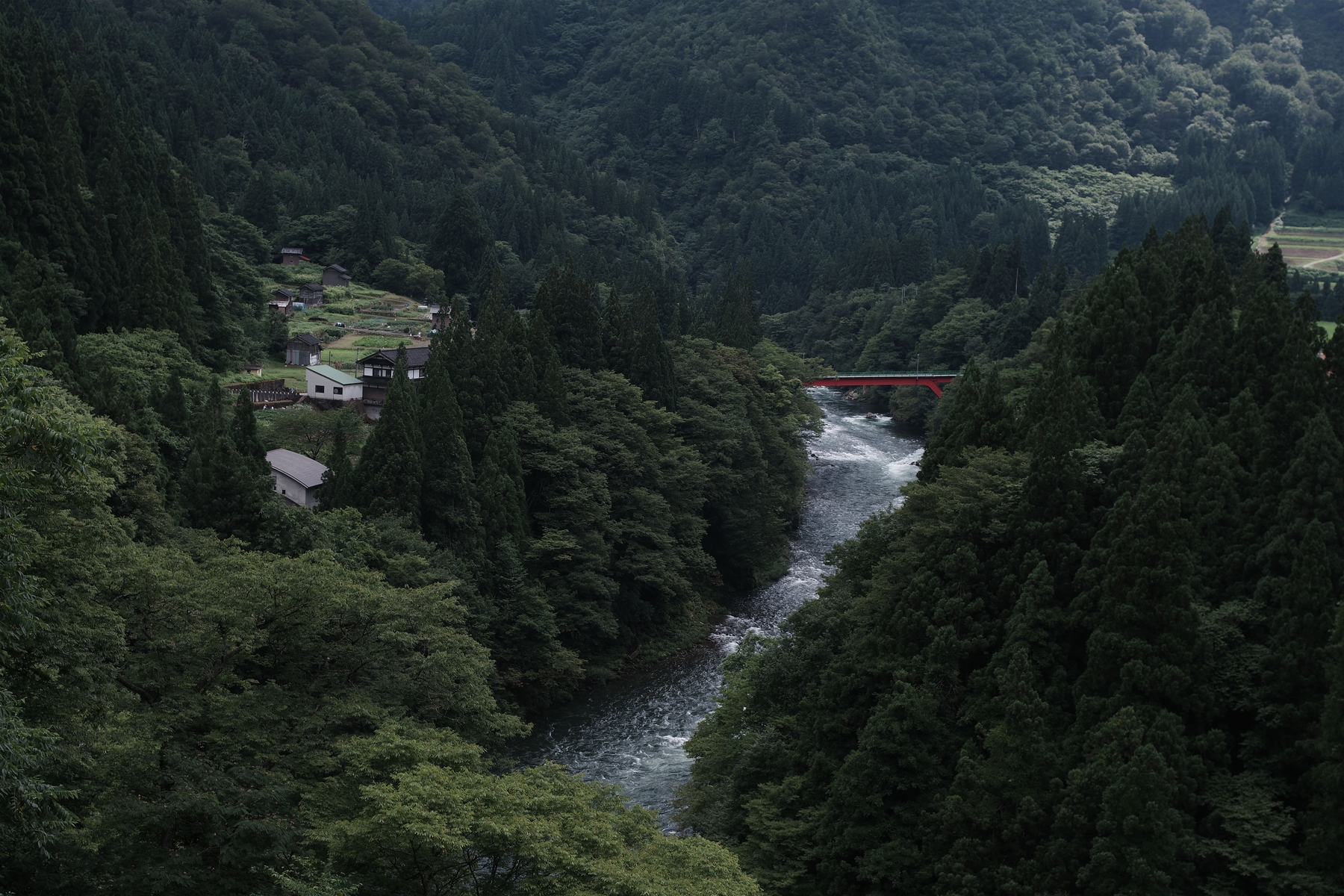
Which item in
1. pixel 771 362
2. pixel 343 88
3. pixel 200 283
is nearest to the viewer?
pixel 200 283

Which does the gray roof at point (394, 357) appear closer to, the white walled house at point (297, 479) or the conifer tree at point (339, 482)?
the white walled house at point (297, 479)

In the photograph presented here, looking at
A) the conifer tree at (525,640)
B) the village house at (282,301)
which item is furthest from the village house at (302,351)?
the conifer tree at (525,640)

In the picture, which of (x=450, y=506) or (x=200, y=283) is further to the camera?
(x=200, y=283)

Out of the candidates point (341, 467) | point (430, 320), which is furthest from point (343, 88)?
point (341, 467)

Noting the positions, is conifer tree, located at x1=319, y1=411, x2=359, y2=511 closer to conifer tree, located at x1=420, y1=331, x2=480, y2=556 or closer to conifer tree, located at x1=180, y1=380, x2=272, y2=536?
conifer tree, located at x1=420, y1=331, x2=480, y2=556

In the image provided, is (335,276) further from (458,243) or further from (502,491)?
(502,491)

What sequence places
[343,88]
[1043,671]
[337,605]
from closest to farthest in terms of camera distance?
[337,605]
[1043,671]
[343,88]

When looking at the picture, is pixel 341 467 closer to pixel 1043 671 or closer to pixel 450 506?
pixel 450 506

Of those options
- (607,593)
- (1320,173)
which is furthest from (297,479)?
(1320,173)
